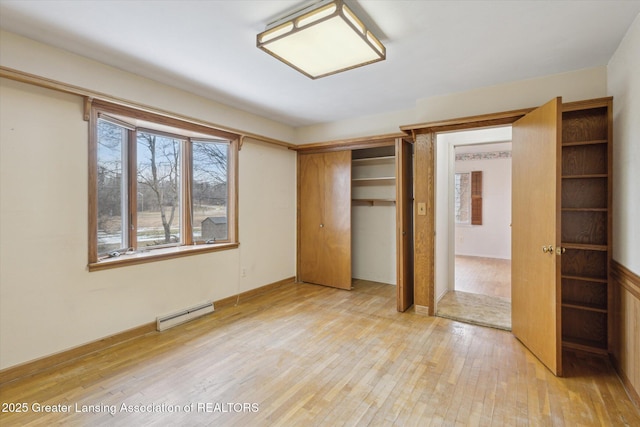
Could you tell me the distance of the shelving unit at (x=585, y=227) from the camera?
99.9 inches

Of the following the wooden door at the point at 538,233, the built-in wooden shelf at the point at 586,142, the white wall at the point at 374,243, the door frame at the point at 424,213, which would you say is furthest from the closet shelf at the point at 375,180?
the built-in wooden shelf at the point at 586,142

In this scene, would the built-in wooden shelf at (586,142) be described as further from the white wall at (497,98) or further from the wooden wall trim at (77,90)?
the wooden wall trim at (77,90)

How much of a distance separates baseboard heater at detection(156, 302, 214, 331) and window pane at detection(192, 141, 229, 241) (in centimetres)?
84

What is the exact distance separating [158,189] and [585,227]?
4.26 m

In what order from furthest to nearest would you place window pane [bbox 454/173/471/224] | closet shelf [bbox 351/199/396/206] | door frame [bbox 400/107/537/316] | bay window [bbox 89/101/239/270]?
window pane [bbox 454/173/471/224] < closet shelf [bbox 351/199/396/206] < door frame [bbox 400/107/537/316] < bay window [bbox 89/101/239/270]

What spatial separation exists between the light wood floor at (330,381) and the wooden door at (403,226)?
21.6 inches

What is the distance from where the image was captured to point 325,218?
459 cm

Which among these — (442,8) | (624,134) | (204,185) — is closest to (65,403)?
(204,185)

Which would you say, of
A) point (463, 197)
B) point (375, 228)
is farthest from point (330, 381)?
point (463, 197)

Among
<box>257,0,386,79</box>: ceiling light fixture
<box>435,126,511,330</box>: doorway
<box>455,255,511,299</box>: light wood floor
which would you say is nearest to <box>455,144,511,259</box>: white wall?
<box>435,126,511,330</box>: doorway

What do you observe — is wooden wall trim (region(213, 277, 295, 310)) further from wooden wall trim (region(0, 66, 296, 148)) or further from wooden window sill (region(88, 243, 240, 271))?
wooden wall trim (region(0, 66, 296, 148))

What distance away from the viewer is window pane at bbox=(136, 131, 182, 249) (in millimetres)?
3195

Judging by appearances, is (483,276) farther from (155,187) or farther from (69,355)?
(69,355)

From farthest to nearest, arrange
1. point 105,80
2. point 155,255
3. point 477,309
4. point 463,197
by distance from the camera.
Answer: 1. point 463,197
2. point 477,309
3. point 155,255
4. point 105,80
